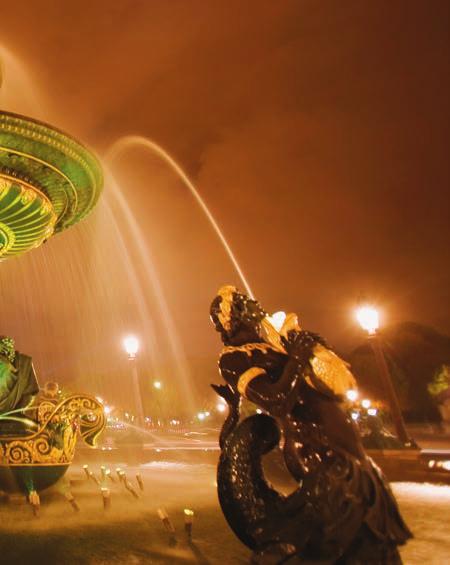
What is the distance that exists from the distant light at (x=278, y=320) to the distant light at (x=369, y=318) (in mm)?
9663

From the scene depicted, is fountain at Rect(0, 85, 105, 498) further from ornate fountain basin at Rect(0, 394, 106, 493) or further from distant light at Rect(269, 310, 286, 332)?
distant light at Rect(269, 310, 286, 332)

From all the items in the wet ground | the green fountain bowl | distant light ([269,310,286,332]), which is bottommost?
the wet ground

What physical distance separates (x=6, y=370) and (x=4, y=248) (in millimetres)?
2822

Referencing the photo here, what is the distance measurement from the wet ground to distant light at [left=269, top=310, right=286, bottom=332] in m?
A: 2.00

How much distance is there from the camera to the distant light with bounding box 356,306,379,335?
13.6 meters

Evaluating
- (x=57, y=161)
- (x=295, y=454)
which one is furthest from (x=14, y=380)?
(x=295, y=454)

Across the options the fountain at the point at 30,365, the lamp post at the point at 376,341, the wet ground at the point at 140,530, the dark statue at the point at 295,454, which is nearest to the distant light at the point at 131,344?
the lamp post at the point at 376,341

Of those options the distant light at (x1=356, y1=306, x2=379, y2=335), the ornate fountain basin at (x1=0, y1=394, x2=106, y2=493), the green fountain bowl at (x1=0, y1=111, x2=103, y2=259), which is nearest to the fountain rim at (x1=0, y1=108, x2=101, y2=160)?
the green fountain bowl at (x1=0, y1=111, x2=103, y2=259)

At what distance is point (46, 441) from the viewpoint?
6.95 meters

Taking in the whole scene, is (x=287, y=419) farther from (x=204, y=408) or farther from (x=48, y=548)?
(x=204, y=408)

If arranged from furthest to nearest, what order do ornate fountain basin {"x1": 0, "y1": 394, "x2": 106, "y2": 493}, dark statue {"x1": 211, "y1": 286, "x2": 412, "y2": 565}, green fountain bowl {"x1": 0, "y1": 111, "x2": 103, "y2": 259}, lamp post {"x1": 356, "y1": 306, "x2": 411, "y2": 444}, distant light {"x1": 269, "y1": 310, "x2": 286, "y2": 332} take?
lamp post {"x1": 356, "y1": 306, "x2": 411, "y2": 444} < green fountain bowl {"x1": 0, "y1": 111, "x2": 103, "y2": 259} < ornate fountain basin {"x1": 0, "y1": 394, "x2": 106, "y2": 493} < distant light {"x1": 269, "y1": 310, "x2": 286, "y2": 332} < dark statue {"x1": 211, "y1": 286, "x2": 412, "y2": 565}

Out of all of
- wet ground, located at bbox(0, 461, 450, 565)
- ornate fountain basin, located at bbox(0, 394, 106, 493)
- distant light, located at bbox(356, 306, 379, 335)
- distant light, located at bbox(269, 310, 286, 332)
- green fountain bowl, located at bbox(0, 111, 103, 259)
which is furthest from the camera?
distant light, located at bbox(356, 306, 379, 335)

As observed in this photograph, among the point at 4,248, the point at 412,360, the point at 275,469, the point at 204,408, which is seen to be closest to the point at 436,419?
the point at 412,360

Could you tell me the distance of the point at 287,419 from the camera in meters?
3.82
